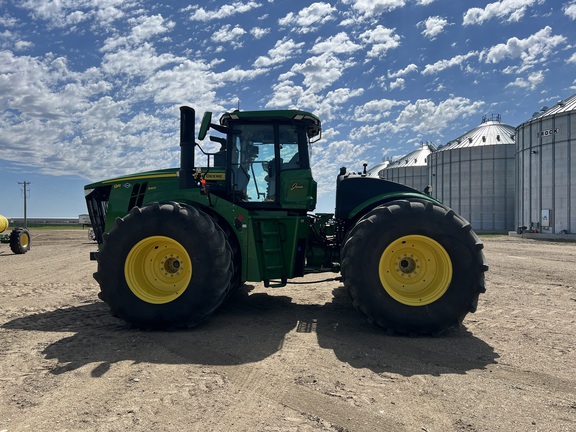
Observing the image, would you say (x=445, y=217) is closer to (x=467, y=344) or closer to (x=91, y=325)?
(x=467, y=344)

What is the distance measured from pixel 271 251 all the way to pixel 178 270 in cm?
130

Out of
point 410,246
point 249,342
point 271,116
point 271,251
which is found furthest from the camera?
point 271,116

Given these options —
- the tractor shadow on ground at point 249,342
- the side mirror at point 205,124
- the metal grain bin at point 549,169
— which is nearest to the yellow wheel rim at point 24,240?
the tractor shadow on ground at point 249,342

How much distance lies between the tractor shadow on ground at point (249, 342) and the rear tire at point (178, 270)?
25 centimetres

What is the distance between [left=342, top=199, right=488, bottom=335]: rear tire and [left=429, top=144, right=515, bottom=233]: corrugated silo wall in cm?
3803

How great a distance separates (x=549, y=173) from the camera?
30766 millimetres

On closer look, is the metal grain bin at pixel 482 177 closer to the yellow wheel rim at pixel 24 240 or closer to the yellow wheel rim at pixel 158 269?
the yellow wheel rim at pixel 24 240

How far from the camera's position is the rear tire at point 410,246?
16.0 feet

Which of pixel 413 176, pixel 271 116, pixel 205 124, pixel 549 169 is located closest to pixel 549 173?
pixel 549 169

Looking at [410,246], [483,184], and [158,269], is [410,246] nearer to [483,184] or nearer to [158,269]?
[158,269]

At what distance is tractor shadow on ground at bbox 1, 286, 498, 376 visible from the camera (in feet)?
13.6

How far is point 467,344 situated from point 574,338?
1.44 metres

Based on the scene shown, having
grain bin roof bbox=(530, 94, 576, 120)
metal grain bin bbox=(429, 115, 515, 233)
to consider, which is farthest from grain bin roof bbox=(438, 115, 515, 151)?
grain bin roof bbox=(530, 94, 576, 120)

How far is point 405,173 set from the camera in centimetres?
5066
